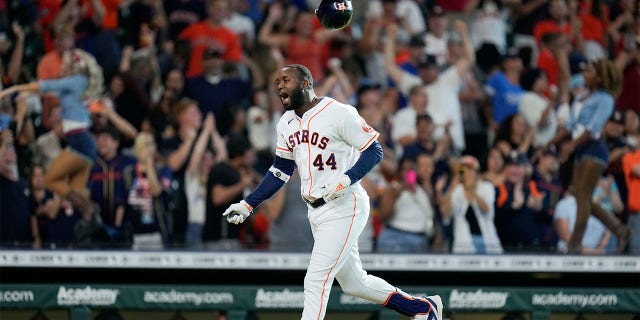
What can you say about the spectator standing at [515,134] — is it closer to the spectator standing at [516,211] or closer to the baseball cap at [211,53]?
the spectator standing at [516,211]

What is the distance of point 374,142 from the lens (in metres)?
6.64

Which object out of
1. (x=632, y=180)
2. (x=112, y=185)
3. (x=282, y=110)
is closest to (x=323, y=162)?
(x=112, y=185)

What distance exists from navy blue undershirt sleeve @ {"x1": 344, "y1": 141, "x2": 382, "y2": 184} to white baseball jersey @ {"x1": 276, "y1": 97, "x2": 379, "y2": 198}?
4 centimetres

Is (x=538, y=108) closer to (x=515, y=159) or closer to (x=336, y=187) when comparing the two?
(x=515, y=159)

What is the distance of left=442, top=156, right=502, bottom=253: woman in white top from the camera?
371 inches

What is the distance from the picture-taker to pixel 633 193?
9.97 m

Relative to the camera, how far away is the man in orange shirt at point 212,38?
38.3 ft

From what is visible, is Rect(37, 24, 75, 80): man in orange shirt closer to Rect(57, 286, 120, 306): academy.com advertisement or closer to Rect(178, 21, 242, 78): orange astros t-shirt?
Rect(178, 21, 242, 78): orange astros t-shirt

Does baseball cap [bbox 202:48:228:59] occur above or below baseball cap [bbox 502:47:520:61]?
above

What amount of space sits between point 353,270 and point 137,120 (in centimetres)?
449

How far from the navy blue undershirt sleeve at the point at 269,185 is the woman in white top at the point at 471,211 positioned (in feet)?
9.02

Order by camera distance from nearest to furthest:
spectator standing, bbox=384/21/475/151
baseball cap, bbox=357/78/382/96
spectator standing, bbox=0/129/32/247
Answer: spectator standing, bbox=0/129/32/247 → baseball cap, bbox=357/78/382/96 → spectator standing, bbox=384/21/475/151

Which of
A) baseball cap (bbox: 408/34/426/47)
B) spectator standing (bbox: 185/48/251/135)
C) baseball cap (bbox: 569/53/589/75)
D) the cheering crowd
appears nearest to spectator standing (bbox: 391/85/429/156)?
the cheering crowd

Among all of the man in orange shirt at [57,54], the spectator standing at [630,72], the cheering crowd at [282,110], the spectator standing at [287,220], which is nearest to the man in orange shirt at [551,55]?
the cheering crowd at [282,110]
